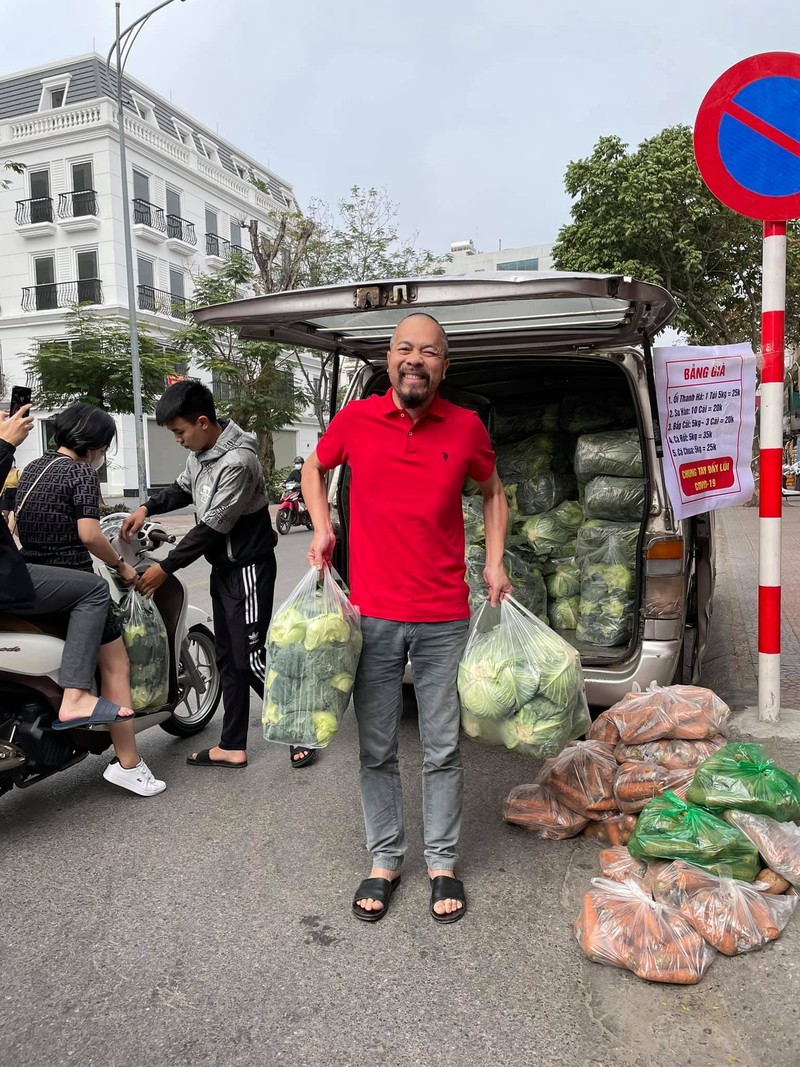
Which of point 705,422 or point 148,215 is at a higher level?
point 148,215

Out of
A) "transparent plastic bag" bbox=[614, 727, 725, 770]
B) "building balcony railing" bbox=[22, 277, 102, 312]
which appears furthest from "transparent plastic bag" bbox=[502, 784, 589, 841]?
"building balcony railing" bbox=[22, 277, 102, 312]

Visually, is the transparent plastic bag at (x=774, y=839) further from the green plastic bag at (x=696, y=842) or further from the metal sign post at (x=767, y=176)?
the metal sign post at (x=767, y=176)

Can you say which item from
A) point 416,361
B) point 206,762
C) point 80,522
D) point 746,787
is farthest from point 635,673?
point 80,522

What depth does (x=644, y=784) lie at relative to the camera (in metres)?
3.27

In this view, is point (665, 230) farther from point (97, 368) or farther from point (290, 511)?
point (97, 368)

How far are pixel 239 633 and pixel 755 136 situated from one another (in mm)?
3283

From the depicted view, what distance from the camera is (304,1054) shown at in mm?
2150

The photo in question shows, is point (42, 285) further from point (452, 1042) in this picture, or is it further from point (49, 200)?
point (452, 1042)

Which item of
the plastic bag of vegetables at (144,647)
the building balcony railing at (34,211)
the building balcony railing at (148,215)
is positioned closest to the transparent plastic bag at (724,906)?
the plastic bag of vegetables at (144,647)

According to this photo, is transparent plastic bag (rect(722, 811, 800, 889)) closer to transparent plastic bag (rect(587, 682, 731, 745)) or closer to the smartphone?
transparent plastic bag (rect(587, 682, 731, 745))

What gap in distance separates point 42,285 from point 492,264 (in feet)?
132

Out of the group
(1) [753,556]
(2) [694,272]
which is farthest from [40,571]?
(2) [694,272]

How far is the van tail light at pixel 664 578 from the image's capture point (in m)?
3.77

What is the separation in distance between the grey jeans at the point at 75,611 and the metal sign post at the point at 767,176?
303 centimetres
